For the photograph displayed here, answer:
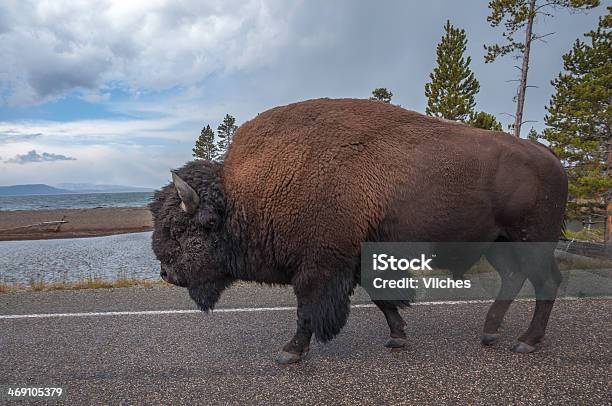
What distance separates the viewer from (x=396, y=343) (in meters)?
4.10

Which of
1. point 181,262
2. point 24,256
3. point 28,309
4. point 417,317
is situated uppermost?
point 181,262

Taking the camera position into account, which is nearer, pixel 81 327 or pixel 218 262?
pixel 218 262

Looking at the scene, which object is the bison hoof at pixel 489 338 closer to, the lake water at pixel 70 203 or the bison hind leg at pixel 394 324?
the bison hind leg at pixel 394 324

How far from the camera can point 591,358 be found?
3695 mm

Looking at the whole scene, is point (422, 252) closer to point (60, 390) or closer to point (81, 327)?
point (60, 390)

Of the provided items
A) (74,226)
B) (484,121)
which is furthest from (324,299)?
(74,226)

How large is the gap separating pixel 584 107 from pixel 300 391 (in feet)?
48.0

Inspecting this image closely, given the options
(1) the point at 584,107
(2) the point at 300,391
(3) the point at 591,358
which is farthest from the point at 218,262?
(1) the point at 584,107

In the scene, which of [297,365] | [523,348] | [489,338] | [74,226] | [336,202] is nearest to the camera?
[336,202]

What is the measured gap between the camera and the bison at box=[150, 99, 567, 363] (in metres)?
3.62

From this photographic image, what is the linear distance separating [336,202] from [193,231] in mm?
1323

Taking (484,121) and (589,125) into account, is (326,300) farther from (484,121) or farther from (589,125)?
(589,125)

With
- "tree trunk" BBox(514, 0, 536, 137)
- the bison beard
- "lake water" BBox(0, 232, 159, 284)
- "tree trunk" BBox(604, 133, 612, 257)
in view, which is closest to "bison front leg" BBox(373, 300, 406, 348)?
the bison beard

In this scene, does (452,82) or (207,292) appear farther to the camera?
(452,82)
